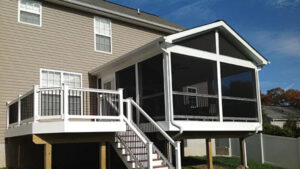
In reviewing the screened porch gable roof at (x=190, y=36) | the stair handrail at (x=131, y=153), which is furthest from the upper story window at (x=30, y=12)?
the stair handrail at (x=131, y=153)

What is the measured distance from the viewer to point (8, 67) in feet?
38.7

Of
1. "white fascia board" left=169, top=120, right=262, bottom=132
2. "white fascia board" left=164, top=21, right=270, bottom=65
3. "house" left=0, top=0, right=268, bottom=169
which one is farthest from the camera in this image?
"white fascia board" left=169, top=120, right=262, bottom=132

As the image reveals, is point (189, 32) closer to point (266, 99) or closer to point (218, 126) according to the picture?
point (218, 126)

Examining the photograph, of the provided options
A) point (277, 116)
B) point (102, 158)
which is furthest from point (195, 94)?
point (277, 116)

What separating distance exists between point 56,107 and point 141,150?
356 cm

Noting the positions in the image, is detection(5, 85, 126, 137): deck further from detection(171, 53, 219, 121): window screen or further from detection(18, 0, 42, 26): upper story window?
detection(18, 0, 42, 26): upper story window

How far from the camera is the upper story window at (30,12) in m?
12.4

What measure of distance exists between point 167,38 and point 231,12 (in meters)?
25.0

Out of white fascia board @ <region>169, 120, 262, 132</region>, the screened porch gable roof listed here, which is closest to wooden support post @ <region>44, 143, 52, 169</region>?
white fascia board @ <region>169, 120, 262, 132</region>

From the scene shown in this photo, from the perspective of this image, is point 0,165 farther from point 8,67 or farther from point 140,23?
point 140,23

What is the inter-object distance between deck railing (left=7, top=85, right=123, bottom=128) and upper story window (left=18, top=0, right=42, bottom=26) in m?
3.54

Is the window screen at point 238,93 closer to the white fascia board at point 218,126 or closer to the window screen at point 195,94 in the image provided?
the white fascia board at point 218,126

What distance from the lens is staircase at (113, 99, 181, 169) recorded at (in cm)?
862

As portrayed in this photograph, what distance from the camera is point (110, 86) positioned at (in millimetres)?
12836
